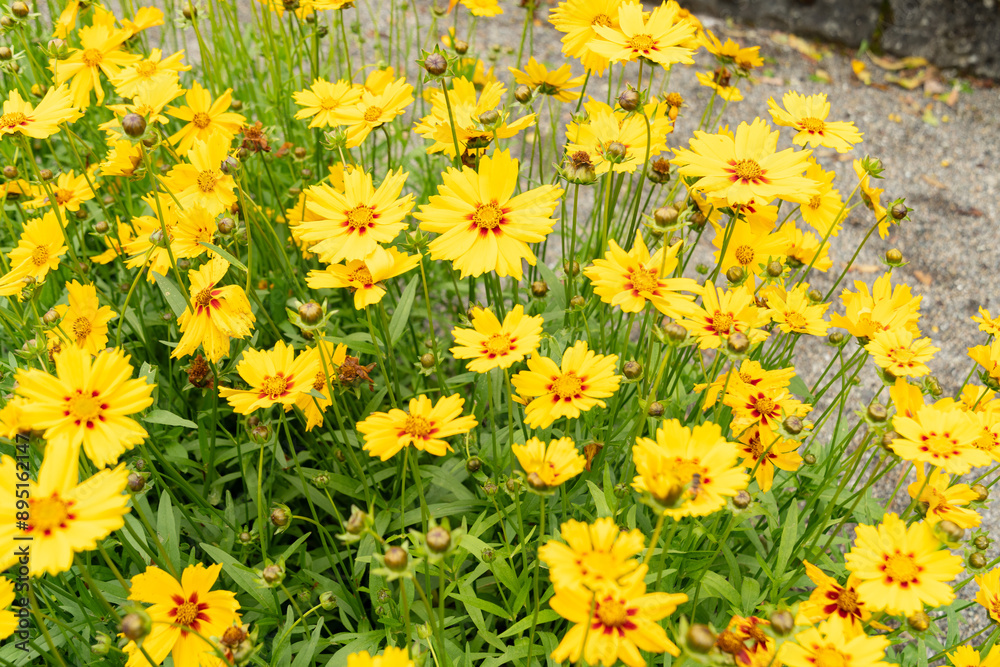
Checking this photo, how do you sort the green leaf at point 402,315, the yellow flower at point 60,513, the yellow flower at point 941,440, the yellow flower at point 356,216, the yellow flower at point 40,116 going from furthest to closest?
the green leaf at point 402,315, the yellow flower at point 40,116, the yellow flower at point 356,216, the yellow flower at point 941,440, the yellow flower at point 60,513

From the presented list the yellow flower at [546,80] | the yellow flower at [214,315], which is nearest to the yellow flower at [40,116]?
the yellow flower at [214,315]

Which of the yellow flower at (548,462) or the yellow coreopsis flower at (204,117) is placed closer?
the yellow flower at (548,462)

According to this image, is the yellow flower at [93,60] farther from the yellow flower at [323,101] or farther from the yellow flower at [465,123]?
the yellow flower at [465,123]

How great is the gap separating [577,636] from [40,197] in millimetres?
1903

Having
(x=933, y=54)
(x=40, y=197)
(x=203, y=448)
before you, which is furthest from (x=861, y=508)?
(x=933, y=54)

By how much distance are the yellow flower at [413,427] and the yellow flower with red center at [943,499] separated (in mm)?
803

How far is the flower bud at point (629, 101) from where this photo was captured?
4.81 feet

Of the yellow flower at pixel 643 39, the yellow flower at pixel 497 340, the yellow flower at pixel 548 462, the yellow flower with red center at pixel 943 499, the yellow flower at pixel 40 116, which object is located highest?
the yellow flower at pixel 643 39

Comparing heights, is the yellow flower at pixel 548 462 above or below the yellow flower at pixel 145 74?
below

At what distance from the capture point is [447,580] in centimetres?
155

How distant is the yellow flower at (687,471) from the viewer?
873 millimetres

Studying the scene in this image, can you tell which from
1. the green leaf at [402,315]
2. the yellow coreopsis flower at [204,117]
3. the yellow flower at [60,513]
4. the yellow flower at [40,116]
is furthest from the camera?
the yellow coreopsis flower at [204,117]

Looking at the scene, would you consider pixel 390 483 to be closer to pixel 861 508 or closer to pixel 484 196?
pixel 484 196

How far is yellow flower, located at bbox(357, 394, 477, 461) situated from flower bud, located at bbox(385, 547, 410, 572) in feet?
0.93
